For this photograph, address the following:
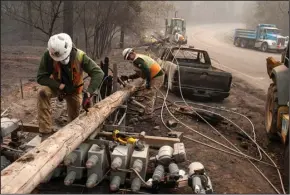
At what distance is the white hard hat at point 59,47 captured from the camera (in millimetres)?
5284

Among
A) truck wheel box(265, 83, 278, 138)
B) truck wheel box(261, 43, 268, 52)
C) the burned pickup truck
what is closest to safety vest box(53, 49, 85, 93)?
truck wheel box(265, 83, 278, 138)

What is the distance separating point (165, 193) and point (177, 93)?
584cm

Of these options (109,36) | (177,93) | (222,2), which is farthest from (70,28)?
(222,2)

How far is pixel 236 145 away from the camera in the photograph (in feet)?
23.0

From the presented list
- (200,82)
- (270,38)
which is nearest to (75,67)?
(200,82)

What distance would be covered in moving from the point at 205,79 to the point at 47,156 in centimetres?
674

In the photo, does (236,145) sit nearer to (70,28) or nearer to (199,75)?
(199,75)

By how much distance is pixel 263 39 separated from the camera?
29109mm

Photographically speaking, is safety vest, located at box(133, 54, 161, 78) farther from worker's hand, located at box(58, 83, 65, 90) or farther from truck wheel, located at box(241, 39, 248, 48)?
truck wheel, located at box(241, 39, 248, 48)

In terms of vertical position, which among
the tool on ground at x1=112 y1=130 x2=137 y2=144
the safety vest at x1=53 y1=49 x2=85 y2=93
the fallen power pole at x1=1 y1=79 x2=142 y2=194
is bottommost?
the tool on ground at x1=112 y1=130 x2=137 y2=144

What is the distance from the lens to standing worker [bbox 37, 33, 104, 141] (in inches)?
211

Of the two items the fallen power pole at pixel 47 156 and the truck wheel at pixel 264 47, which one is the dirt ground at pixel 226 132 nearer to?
the fallen power pole at pixel 47 156

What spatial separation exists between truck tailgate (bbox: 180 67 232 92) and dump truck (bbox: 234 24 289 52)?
19.3 metres

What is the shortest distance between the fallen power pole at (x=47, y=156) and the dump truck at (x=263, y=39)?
24456 millimetres
